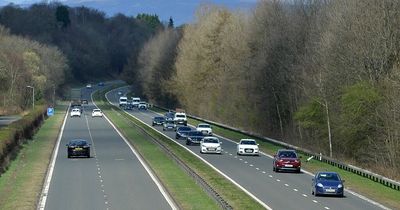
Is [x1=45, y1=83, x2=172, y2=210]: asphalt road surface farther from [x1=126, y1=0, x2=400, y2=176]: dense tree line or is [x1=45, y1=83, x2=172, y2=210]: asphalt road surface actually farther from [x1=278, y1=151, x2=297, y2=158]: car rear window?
[x1=126, y1=0, x2=400, y2=176]: dense tree line

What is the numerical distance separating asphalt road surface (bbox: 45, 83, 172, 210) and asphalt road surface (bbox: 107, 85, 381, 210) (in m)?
4.59

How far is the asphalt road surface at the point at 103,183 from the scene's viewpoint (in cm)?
3847

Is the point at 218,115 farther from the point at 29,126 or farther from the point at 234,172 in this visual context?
the point at 234,172

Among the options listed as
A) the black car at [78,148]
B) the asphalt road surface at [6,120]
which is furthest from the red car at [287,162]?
the asphalt road surface at [6,120]

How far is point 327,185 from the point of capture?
41844mm

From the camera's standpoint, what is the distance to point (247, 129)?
353 ft

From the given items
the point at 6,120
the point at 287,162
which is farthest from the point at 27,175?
the point at 6,120

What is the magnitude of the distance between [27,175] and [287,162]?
14396 millimetres

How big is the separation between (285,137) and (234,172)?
38.3 meters

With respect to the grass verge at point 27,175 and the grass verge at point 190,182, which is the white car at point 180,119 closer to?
the grass verge at point 27,175

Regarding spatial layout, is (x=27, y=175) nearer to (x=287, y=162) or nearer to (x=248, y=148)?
(x=287, y=162)

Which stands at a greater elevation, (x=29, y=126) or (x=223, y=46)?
(x=223, y=46)

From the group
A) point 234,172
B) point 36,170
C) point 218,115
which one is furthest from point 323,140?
point 218,115

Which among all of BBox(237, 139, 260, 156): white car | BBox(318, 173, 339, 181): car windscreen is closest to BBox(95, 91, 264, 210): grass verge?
BBox(318, 173, 339, 181): car windscreen
